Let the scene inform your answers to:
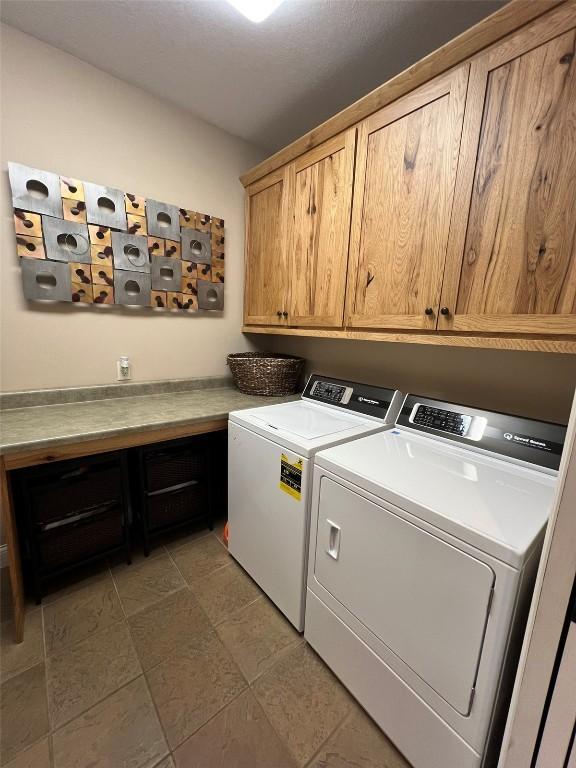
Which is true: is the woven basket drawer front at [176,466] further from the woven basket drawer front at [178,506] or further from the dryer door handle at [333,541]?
the dryer door handle at [333,541]

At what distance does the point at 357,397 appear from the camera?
171 centimetres

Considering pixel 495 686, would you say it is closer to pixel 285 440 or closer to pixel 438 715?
pixel 438 715

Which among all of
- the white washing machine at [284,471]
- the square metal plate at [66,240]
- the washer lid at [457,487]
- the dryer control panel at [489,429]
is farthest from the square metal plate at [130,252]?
the dryer control panel at [489,429]

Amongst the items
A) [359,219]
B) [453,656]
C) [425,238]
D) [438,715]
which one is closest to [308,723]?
[438,715]

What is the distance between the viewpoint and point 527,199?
101cm

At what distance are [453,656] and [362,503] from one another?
43 cm

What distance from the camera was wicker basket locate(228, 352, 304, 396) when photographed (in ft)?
6.93

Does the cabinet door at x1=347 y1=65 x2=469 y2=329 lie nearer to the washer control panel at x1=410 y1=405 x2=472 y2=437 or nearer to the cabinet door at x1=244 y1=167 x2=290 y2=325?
the washer control panel at x1=410 y1=405 x2=472 y2=437

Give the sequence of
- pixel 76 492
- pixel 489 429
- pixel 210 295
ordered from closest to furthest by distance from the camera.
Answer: pixel 489 429 → pixel 76 492 → pixel 210 295

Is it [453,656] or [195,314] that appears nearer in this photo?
[453,656]

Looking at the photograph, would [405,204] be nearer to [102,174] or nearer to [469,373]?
[469,373]

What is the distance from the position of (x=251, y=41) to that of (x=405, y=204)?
1035 mm

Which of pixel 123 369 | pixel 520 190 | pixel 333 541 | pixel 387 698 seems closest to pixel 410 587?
pixel 333 541

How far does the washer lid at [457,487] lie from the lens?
78 cm
